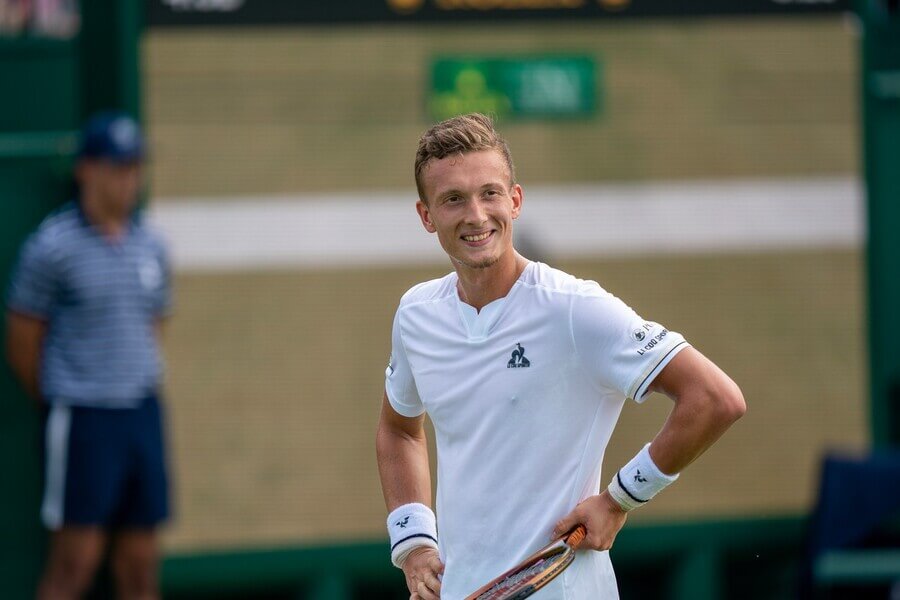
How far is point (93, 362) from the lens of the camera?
19.9ft

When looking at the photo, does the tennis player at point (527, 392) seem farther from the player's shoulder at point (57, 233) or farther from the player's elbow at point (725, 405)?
the player's shoulder at point (57, 233)

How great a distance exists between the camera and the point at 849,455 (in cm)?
679

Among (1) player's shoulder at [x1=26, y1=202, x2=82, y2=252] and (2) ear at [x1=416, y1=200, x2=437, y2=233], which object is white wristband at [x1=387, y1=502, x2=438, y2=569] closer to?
(2) ear at [x1=416, y1=200, x2=437, y2=233]

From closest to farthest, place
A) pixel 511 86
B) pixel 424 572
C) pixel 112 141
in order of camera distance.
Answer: pixel 424 572 → pixel 112 141 → pixel 511 86

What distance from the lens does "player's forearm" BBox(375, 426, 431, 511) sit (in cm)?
325

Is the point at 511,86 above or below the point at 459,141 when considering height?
below

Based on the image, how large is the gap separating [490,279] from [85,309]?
3387 mm

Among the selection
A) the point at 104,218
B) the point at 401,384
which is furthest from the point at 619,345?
the point at 104,218

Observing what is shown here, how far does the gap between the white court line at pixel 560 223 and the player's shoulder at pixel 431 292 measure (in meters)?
3.28

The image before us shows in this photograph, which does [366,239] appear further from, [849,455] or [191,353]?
[849,455]

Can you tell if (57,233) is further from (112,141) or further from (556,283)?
(556,283)

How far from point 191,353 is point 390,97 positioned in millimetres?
1323

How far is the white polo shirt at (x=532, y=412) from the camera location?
9.52 feet

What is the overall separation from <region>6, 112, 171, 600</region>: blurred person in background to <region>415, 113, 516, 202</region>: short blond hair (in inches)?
128
